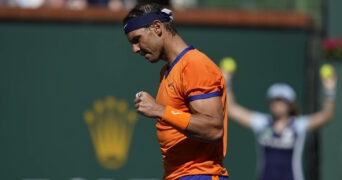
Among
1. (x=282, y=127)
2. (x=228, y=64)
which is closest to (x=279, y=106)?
(x=282, y=127)

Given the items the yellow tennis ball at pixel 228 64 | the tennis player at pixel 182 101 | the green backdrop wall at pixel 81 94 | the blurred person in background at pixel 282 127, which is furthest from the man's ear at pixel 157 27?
the green backdrop wall at pixel 81 94

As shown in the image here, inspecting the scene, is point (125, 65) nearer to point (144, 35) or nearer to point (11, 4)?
point (11, 4)

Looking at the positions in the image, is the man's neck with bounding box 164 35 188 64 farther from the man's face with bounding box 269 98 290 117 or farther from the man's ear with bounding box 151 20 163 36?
the man's face with bounding box 269 98 290 117

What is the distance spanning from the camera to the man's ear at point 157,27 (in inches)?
219

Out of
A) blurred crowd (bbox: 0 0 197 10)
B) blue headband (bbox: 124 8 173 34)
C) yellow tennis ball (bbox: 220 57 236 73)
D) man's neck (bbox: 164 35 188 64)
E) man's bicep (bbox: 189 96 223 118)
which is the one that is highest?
blurred crowd (bbox: 0 0 197 10)

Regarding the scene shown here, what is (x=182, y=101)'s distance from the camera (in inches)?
218

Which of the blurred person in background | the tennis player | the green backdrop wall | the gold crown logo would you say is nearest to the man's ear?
the tennis player

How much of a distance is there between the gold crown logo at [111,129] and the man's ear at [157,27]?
16.5ft

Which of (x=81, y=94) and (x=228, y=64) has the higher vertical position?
(x=228, y=64)

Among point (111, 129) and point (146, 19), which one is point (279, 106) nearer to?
point (111, 129)

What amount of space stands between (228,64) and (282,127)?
0.94 metres

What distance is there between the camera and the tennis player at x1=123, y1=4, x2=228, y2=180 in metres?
5.33

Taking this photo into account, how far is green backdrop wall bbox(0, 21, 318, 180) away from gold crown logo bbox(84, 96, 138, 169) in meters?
0.01

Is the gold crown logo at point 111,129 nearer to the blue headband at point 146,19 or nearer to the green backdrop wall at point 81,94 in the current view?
the green backdrop wall at point 81,94
